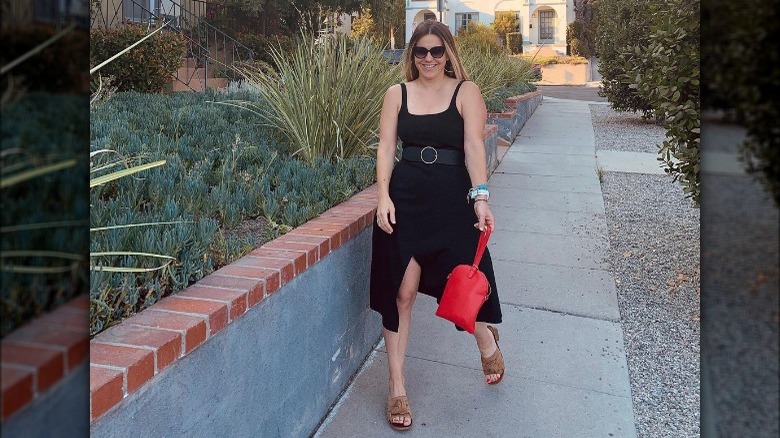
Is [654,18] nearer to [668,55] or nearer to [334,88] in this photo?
[668,55]

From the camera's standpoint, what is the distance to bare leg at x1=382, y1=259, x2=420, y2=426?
296 cm

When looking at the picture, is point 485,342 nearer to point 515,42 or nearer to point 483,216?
point 483,216

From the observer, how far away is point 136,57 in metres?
8.73

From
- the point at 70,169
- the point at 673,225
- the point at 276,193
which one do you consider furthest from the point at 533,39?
the point at 70,169

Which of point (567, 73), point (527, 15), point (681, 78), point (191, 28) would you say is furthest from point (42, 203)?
point (527, 15)

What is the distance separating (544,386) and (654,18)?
262 cm

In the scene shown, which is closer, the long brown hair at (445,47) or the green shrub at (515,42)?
the long brown hair at (445,47)

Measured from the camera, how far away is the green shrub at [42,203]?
0.65 metres

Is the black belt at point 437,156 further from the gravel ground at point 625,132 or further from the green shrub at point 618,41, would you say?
the green shrub at point 618,41

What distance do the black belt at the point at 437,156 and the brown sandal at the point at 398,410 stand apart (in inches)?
41.7

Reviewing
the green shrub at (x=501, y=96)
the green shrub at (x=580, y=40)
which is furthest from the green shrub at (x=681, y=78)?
the green shrub at (x=580, y=40)

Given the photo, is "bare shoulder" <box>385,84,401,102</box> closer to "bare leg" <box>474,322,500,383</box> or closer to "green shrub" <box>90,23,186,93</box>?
"bare leg" <box>474,322,500,383</box>

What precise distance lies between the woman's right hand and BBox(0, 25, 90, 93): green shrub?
2.12m

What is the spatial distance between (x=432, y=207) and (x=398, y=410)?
0.91 m
